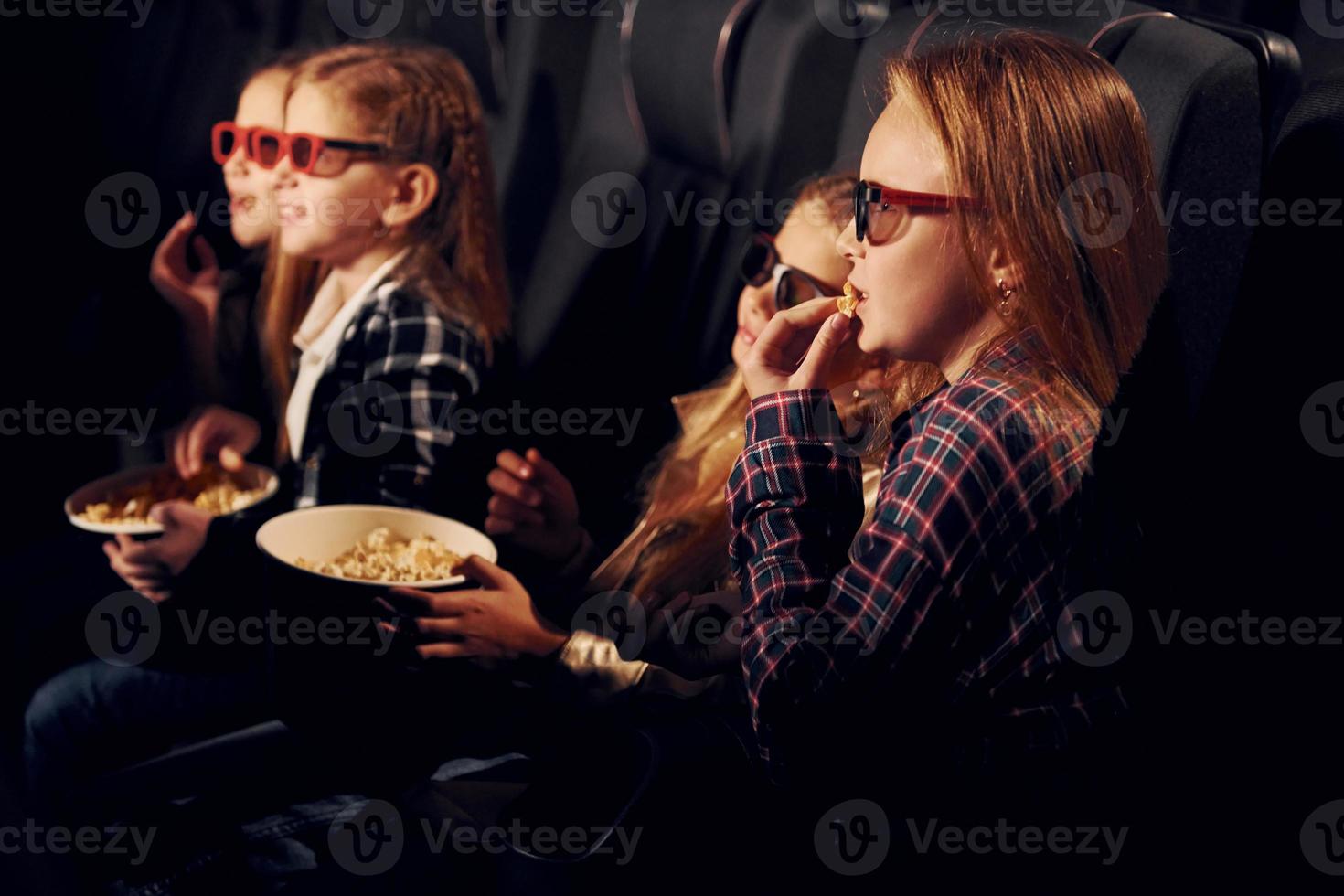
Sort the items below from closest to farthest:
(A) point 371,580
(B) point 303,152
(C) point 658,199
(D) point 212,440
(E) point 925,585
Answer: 1. (E) point 925,585
2. (A) point 371,580
3. (B) point 303,152
4. (D) point 212,440
5. (C) point 658,199

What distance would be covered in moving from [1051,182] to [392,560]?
0.56m

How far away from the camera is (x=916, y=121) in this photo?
0.68m

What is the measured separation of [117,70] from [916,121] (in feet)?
5.18

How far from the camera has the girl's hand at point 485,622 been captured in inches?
35.8

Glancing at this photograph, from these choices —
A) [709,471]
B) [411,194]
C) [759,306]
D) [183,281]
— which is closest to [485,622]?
[709,471]

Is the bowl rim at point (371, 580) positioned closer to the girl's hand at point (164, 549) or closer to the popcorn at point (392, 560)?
the popcorn at point (392, 560)

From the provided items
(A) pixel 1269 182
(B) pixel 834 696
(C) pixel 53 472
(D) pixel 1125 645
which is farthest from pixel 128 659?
(A) pixel 1269 182

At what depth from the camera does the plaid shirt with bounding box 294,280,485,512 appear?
3.55 ft

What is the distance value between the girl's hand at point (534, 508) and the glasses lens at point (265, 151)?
34 centimetres

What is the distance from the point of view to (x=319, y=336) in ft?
3.81


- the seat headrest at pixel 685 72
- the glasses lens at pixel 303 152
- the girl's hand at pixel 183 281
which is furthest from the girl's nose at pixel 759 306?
the girl's hand at pixel 183 281

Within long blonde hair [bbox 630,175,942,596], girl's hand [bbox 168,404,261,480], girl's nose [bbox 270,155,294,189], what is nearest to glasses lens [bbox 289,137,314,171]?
girl's nose [bbox 270,155,294,189]

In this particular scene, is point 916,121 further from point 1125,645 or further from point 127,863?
point 127,863

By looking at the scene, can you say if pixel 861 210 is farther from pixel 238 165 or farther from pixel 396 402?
pixel 238 165
